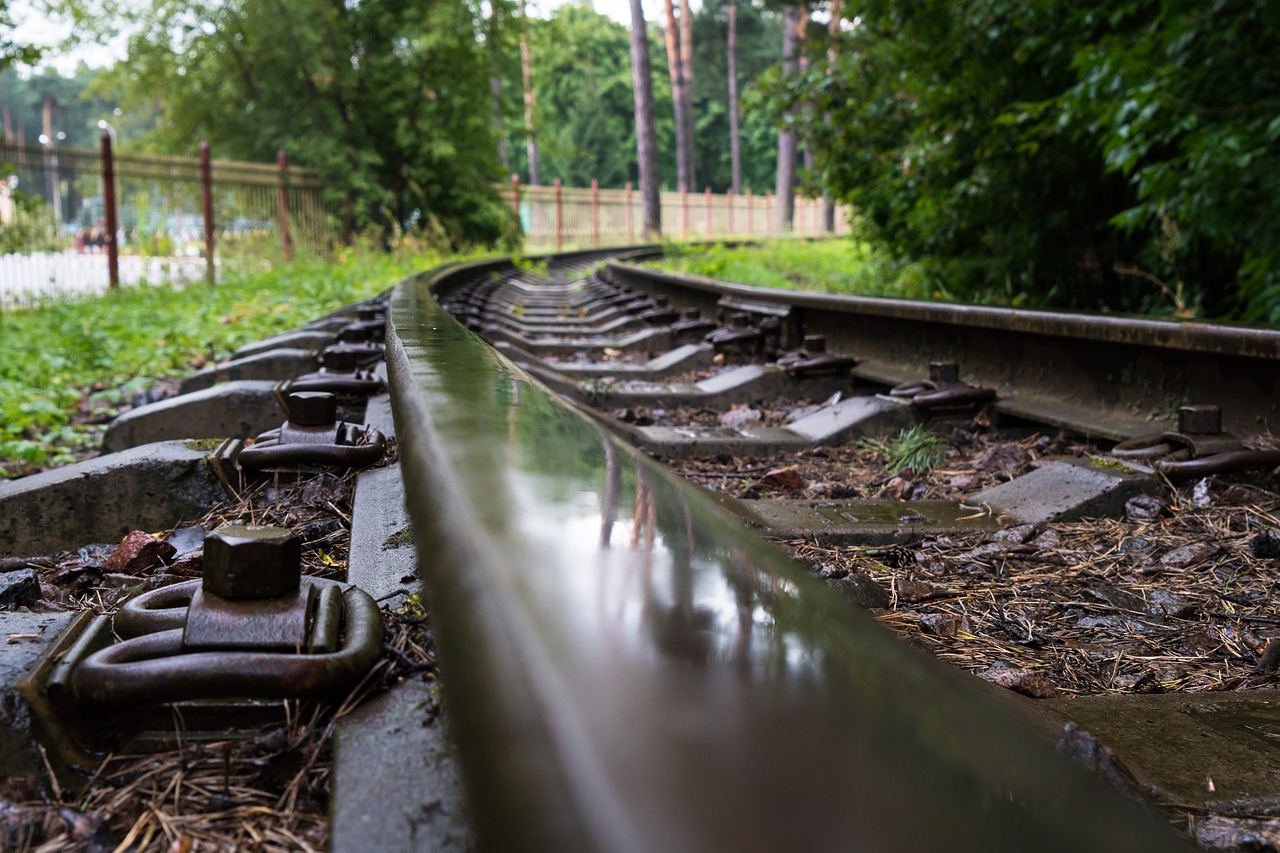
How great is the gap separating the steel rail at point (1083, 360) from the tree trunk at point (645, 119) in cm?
2686

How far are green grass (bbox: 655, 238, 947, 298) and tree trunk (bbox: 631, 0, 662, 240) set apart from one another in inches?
451

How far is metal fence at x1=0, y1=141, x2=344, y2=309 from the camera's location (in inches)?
449

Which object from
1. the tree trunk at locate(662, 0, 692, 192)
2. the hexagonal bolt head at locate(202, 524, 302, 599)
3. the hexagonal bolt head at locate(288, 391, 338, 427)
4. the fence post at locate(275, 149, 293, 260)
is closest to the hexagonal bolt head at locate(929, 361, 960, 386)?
the hexagonal bolt head at locate(288, 391, 338, 427)

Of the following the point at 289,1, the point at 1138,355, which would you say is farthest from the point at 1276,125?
the point at 289,1

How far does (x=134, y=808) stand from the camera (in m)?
0.89

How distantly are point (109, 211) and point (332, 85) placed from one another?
28.5ft

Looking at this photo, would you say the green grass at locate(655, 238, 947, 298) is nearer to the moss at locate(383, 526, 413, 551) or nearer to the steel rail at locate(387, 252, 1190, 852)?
the moss at locate(383, 526, 413, 551)

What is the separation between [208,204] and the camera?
13.8 metres

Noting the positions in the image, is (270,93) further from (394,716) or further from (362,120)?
(394,716)

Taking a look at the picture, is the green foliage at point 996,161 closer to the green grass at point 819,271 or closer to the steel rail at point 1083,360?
Answer: the green grass at point 819,271

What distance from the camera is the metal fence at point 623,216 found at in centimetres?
3145

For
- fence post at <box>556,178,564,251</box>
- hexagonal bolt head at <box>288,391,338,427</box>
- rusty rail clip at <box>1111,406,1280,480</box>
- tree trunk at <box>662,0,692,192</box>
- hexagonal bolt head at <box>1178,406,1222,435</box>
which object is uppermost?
tree trunk at <box>662,0,692,192</box>

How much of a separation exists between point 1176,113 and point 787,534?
4.04 metres

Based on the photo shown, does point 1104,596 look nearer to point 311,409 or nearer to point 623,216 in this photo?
point 311,409
